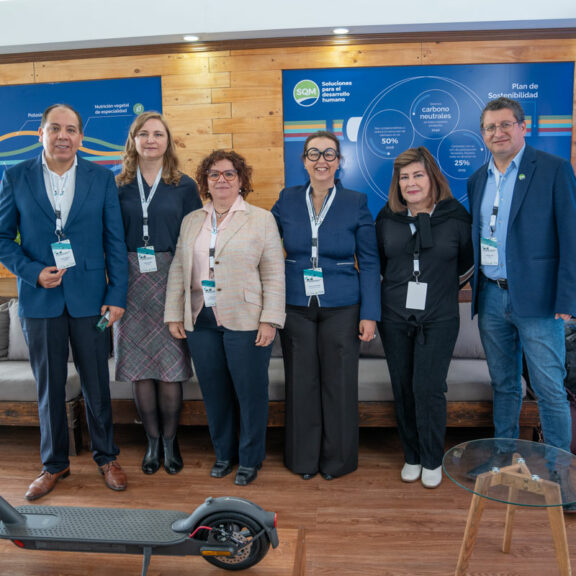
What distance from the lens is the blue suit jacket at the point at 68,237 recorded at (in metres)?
2.57

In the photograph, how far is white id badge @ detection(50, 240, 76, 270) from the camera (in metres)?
2.56

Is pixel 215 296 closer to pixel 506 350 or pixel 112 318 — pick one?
pixel 112 318

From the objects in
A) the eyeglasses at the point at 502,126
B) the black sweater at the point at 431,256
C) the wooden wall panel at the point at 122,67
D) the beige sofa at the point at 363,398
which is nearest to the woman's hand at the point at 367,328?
the black sweater at the point at 431,256

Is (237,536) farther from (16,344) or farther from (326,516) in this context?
(16,344)

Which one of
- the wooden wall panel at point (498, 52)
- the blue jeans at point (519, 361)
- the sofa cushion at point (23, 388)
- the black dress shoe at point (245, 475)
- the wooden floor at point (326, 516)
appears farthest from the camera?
the wooden wall panel at point (498, 52)

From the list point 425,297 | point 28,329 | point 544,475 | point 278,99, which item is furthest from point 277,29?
point 544,475

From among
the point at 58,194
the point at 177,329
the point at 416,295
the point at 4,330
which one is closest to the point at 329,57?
the point at 416,295

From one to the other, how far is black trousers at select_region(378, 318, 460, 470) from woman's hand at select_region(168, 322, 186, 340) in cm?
103

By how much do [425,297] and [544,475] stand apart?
0.97 meters

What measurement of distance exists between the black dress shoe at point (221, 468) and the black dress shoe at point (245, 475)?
0.09 meters

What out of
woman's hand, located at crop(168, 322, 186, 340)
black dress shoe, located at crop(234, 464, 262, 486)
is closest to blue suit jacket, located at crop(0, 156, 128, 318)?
woman's hand, located at crop(168, 322, 186, 340)

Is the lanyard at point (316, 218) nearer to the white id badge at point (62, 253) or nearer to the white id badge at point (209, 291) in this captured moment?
the white id badge at point (209, 291)

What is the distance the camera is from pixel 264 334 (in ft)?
8.73

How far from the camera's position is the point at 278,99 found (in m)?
3.86
